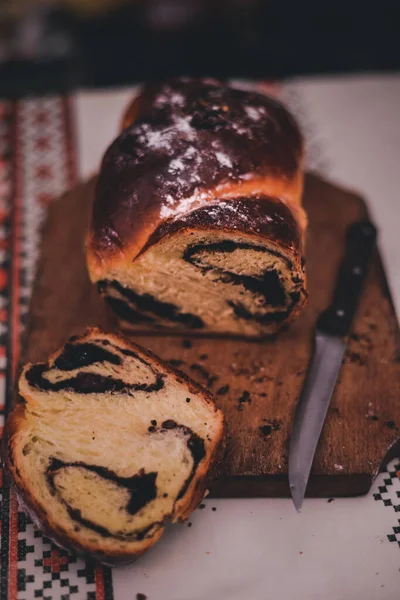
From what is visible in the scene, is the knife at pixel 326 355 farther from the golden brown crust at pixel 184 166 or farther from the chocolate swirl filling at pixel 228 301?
the golden brown crust at pixel 184 166

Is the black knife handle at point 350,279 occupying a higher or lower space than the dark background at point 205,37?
higher

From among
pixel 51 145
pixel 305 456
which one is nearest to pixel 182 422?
pixel 305 456

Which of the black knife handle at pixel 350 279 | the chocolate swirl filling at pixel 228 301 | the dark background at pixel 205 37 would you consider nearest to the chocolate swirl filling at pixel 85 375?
the chocolate swirl filling at pixel 228 301

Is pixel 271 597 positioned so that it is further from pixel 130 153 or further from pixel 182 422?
pixel 130 153

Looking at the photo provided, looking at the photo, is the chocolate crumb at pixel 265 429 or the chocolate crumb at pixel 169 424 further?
the chocolate crumb at pixel 265 429

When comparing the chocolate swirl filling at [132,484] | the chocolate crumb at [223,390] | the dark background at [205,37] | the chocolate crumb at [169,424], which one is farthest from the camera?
the dark background at [205,37]

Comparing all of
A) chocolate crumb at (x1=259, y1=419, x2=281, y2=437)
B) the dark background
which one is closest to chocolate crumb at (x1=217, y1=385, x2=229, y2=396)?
chocolate crumb at (x1=259, y1=419, x2=281, y2=437)

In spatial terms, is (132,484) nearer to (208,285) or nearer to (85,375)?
(85,375)

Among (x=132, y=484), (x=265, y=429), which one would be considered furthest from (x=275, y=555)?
(x=132, y=484)
